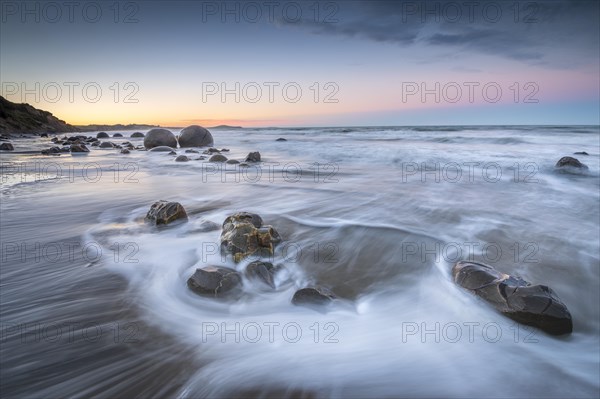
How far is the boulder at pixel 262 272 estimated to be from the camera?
2.46 meters

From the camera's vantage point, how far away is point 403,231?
3887 mm

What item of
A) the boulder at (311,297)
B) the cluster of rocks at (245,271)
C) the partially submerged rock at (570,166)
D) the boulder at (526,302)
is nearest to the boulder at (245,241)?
the cluster of rocks at (245,271)

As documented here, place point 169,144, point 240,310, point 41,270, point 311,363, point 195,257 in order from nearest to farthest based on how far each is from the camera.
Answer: point 311,363 < point 240,310 < point 41,270 < point 195,257 < point 169,144

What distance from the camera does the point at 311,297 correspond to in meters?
2.24

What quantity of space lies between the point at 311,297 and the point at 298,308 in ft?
0.40

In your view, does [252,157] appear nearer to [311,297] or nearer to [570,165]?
[570,165]

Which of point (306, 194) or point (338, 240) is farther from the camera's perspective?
point (306, 194)

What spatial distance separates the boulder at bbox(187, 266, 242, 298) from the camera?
2314 mm

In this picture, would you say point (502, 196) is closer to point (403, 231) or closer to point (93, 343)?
point (403, 231)

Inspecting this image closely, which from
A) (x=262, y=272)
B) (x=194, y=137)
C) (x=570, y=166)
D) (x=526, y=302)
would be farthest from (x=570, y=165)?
(x=194, y=137)

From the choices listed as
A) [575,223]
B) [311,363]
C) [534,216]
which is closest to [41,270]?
[311,363]

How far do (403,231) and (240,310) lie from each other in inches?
96.0

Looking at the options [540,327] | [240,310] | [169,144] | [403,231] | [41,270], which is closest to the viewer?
[540,327]

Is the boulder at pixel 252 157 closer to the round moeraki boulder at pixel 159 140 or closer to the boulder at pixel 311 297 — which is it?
the round moeraki boulder at pixel 159 140
